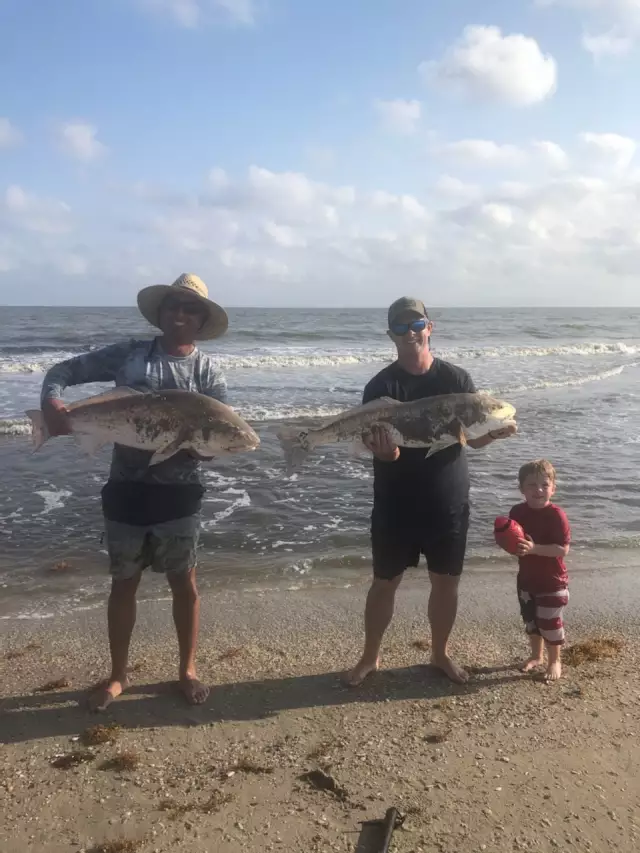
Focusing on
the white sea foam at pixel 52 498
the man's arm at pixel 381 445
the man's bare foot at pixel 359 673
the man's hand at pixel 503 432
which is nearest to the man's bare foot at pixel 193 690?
the man's bare foot at pixel 359 673

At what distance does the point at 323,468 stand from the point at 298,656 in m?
6.51

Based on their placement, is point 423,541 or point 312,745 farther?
point 423,541

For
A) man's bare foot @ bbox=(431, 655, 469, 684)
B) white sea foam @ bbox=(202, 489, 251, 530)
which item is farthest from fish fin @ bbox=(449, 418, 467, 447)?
white sea foam @ bbox=(202, 489, 251, 530)

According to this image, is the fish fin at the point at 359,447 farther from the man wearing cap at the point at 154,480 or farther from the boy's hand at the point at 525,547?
the boy's hand at the point at 525,547

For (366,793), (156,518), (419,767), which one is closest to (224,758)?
(366,793)

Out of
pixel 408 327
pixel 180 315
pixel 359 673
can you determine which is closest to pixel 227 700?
pixel 359 673

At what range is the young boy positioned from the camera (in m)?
4.84

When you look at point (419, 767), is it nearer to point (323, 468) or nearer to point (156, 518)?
point (156, 518)

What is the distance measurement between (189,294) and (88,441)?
4.03 ft

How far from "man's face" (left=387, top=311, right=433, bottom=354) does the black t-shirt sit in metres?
0.21

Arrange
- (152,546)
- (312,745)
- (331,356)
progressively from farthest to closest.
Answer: (331,356)
(152,546)
(312,745)

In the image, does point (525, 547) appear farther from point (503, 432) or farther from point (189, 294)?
point (189, 294)

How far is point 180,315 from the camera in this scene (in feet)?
14.6

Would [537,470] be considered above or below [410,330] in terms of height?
below
